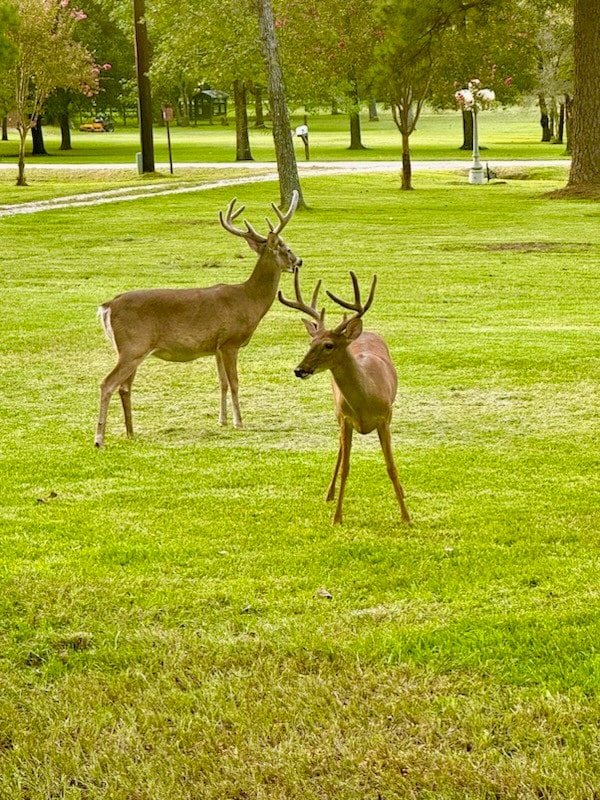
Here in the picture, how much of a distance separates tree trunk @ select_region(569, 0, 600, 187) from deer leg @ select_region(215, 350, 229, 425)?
847 inches

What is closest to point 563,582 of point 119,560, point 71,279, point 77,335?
point 119,560

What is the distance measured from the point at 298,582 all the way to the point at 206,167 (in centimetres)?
3875

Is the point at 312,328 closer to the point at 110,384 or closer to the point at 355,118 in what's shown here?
the point at 110,384

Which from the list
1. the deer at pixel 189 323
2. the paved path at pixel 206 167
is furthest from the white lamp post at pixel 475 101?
the deer at pixel 189 323

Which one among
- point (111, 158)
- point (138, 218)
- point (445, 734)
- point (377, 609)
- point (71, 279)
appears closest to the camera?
point (445, 734)

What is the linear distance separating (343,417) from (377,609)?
56.9 inches

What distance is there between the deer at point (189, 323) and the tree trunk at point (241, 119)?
34.3 meters

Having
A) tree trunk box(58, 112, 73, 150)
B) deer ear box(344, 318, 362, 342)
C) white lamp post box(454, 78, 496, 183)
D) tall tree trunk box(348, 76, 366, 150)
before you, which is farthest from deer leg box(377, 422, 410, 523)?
tree trunk box(58, 112, 73, 150)

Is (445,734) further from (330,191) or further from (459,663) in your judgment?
(330,191)

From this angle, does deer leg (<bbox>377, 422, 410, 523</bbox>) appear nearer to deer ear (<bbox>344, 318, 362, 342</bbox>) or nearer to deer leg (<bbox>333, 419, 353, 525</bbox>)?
deer leg (<bbox>333, 419, 353, 525</bbox>)

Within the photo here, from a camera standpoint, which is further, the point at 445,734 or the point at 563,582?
the point at 563,582

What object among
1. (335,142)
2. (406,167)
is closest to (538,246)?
(406,167)

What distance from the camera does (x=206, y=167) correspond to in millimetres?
43094

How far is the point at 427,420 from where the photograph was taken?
915cm
